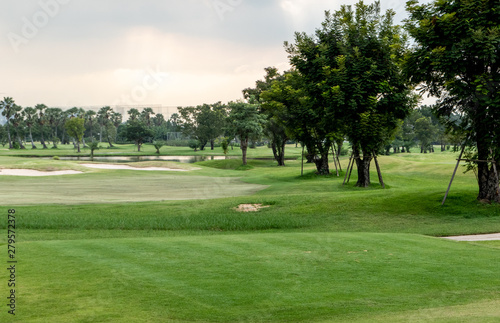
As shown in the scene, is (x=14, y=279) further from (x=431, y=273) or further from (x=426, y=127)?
(x=426, y=127)

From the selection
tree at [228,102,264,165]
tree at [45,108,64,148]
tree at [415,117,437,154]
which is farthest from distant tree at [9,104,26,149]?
tree at [415,117,437,154]

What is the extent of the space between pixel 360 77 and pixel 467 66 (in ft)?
34.0

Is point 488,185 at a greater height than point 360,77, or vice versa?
point 360,77

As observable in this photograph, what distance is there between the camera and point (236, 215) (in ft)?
75.3

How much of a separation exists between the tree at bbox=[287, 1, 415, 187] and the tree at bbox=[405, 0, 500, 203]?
7.54 metres

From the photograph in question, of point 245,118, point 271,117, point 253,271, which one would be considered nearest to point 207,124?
point 245,118

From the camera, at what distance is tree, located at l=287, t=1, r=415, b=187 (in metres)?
32.2

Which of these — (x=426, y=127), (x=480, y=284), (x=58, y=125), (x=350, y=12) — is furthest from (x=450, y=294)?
(x=58, y=125)

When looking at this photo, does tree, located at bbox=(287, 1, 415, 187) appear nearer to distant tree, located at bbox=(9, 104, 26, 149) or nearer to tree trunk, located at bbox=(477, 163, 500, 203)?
tree trunk, located at bbox=(477, 163, 500, 203)

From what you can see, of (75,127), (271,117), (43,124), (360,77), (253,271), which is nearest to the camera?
(253,271)

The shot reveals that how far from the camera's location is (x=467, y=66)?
2255cm

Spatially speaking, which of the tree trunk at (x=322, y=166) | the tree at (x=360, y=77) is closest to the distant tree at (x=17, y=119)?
the tree trunk at (x=322, y=166)

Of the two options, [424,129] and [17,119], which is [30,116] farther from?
[424,129]

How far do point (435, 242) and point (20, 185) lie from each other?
34599 mm
